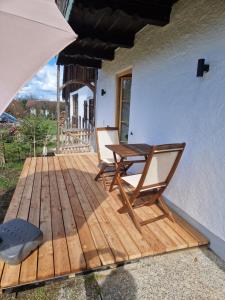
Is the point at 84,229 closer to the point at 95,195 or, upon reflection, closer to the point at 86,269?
the point at 86,269

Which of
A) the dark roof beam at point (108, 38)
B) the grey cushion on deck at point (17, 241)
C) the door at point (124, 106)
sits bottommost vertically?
the grey cushion on deck at point (17, 241)

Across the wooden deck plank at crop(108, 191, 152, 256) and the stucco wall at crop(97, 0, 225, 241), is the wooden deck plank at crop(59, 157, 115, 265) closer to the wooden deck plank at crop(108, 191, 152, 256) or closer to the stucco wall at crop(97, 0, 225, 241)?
the wooden deck plank at crop(108, 191, 152, 256)

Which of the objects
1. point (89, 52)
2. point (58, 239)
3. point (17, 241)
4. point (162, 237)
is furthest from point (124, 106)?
point (17, 241)

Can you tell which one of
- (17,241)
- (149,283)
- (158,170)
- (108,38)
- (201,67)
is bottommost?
(149,283)

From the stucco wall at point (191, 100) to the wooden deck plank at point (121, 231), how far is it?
833mm

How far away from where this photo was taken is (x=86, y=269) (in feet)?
5.85

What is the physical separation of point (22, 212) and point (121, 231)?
1250mm

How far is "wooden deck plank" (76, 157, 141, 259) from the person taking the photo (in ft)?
6.48

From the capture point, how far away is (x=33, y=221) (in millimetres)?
2461

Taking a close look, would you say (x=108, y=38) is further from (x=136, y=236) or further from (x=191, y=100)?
(x=136, y=236)

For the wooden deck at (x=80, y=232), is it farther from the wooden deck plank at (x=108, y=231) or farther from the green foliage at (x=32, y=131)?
the green foliage at (x=32, y=131)

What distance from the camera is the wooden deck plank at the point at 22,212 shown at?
162 cm

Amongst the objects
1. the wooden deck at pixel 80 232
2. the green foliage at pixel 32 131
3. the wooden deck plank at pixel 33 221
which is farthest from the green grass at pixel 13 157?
the wooden deck at pixel 80 232

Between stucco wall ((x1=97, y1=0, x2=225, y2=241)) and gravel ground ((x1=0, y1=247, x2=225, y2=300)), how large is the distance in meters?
0.46
